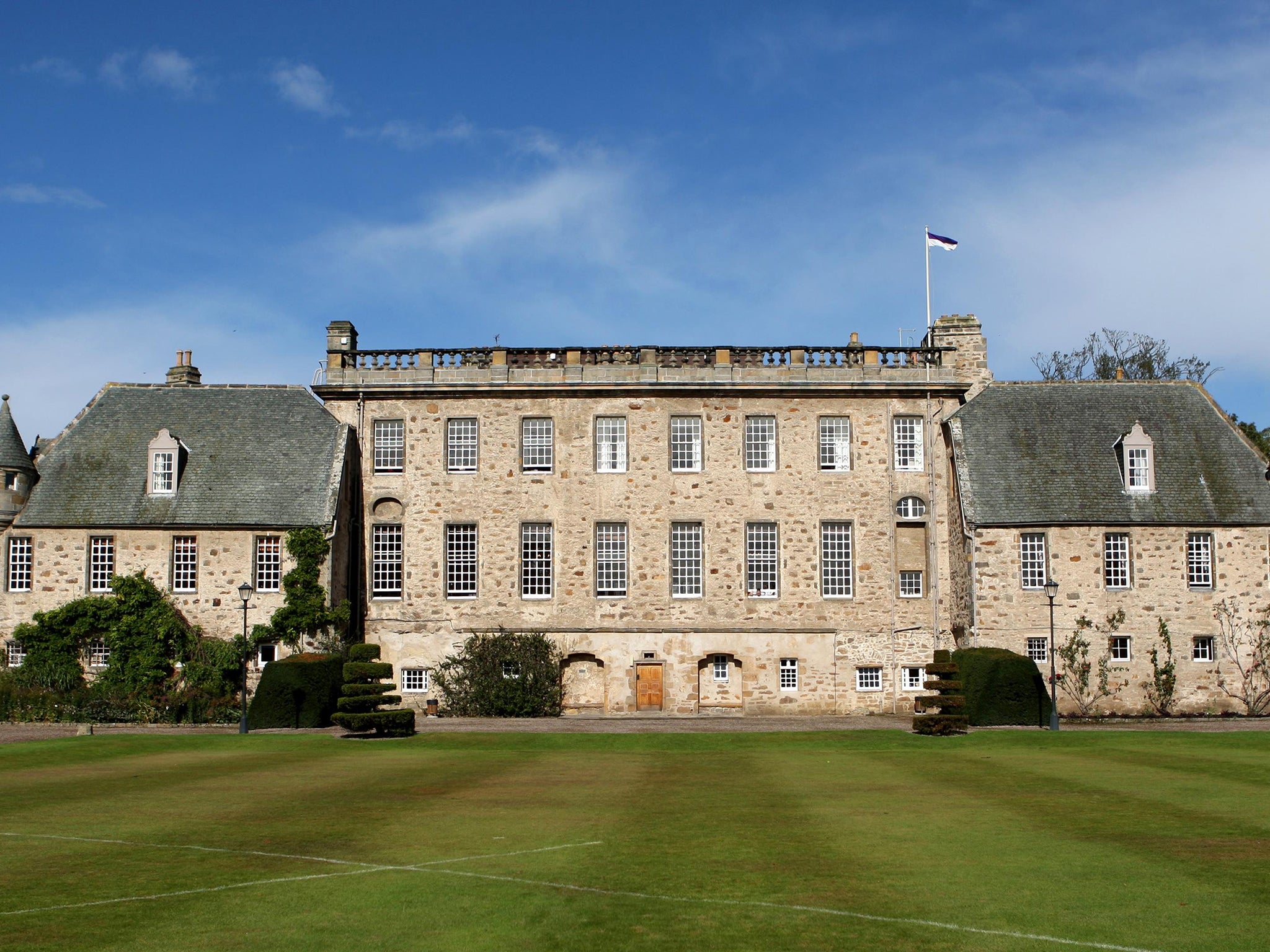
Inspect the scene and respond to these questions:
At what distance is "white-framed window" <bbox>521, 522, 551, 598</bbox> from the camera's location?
1448 inches

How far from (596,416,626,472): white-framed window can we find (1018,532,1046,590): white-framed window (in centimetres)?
1159

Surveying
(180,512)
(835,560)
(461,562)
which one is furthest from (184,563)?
(835,560)

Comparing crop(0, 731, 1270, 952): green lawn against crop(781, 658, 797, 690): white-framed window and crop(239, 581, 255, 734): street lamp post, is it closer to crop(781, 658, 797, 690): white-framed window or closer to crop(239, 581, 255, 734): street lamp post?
crop(239, 581, 255, 734): street lamp post

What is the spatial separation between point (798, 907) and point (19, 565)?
1253 inches

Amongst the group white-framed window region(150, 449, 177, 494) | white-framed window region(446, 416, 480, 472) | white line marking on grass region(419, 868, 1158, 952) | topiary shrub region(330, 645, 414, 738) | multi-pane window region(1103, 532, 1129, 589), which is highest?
white-framed window region(446, 416, 480, 472)

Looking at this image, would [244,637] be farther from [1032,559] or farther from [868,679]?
[1032,559]

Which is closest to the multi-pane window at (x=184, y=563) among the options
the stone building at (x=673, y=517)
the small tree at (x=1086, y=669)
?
the stone building at (x=673, y=517)

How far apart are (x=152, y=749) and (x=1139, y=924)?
1986cm

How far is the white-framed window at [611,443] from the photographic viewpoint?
37.1 m

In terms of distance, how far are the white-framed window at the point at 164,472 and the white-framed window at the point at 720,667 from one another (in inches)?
648

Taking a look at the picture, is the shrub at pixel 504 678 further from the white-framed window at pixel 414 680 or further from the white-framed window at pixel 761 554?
the white-framed window at pixel 761 554

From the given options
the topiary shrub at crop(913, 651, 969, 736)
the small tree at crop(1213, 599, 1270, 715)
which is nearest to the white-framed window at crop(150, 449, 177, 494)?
the topiary shrub at crop(913, 651, 969, 736)

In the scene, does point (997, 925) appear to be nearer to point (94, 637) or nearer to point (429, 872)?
point (429, 872)

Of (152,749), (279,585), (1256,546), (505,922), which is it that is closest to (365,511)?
(279,585)
